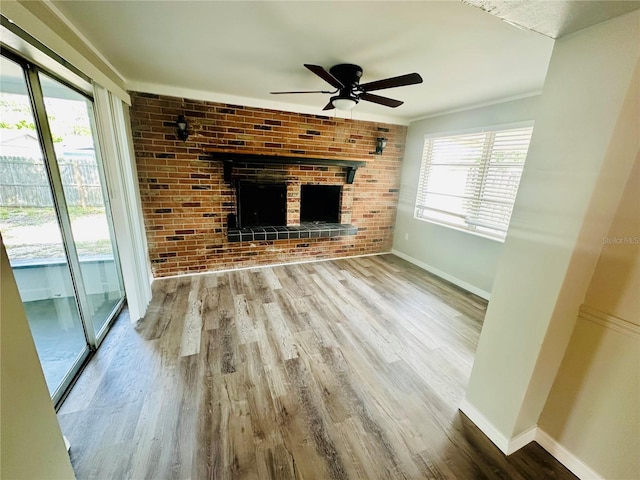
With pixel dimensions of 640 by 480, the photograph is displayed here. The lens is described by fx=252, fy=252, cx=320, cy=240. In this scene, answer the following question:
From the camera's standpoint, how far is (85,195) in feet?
6.77

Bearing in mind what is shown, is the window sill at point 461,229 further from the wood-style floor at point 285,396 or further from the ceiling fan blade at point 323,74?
the ceiling fan blade at point 323,74

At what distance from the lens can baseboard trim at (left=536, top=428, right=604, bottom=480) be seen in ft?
4.02

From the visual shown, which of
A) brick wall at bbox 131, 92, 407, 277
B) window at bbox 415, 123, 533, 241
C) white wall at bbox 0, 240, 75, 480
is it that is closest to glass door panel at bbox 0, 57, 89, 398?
white wall at bbox 0, 240, 75, 480

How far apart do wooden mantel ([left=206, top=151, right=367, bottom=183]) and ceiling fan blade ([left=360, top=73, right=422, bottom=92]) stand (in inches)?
59.9

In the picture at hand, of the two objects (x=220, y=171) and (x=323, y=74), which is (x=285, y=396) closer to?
(x=323, y=74)

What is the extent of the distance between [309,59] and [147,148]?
6.97 feet

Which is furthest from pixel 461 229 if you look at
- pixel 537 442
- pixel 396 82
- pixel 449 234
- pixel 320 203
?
pixel 537 442

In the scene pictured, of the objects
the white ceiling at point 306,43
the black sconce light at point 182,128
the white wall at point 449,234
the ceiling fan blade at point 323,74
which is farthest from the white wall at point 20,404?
the white wall at point 449,234

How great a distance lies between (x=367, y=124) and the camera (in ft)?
12.6

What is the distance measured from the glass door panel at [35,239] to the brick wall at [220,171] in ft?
4.68

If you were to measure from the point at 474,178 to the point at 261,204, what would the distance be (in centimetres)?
277

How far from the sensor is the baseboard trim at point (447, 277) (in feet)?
10.1

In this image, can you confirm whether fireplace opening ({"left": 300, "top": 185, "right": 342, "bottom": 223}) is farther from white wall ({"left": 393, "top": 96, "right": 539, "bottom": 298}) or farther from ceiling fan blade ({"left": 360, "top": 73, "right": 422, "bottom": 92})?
ceiling fan blade ({"left": 360, "top": 73, "right": 422, "bottom": 92})

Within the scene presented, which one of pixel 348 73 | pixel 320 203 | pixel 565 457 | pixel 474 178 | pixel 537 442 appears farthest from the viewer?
pixel 320 203
